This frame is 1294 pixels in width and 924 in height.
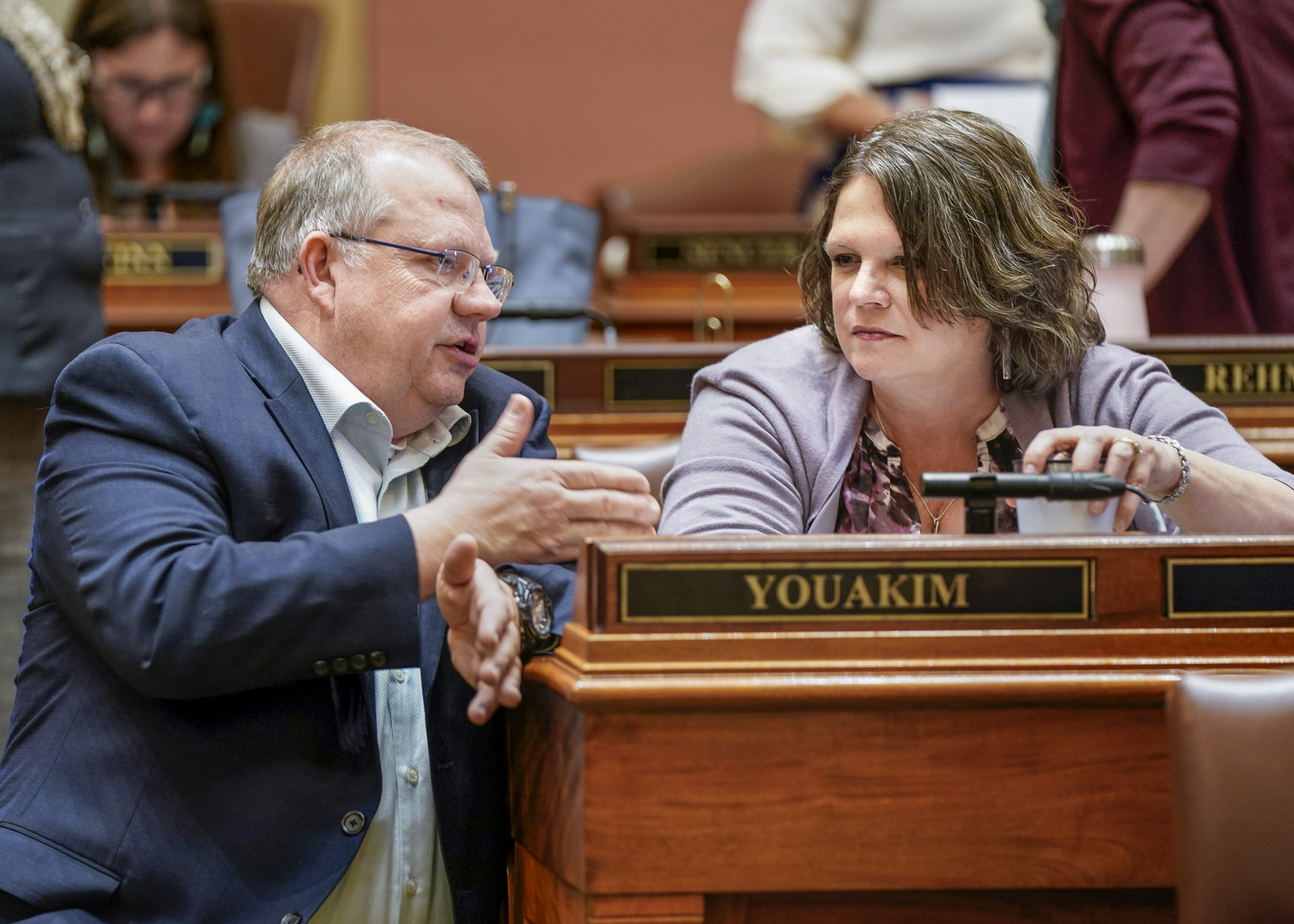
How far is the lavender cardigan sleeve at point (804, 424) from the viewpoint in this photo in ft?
5.43

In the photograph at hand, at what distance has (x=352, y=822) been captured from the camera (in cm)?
137

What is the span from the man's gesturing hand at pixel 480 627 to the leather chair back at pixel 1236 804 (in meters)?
0.55

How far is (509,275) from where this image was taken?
1758mm

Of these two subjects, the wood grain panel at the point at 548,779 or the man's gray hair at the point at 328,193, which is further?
the man's gray hair at the point at 328,193

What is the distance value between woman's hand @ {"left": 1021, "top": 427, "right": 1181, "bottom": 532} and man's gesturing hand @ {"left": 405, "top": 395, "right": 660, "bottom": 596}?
1.35 ft

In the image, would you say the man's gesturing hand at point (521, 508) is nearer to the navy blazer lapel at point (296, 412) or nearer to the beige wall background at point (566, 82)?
the navy blazer lapel at point (296, 412)

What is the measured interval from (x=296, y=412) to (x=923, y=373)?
73 centimetres

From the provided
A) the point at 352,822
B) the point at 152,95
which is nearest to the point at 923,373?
the point at 352,822

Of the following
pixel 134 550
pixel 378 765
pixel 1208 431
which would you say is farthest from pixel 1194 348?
pixel 134 550

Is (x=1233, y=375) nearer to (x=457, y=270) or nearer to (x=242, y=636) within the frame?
(x=457, y=270)

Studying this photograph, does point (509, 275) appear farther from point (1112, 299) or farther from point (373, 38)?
point (373, 38)

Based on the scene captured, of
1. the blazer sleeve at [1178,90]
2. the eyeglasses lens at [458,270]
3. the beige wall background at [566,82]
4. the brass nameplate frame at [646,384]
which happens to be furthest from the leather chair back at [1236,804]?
the beige wall background at [566,82]

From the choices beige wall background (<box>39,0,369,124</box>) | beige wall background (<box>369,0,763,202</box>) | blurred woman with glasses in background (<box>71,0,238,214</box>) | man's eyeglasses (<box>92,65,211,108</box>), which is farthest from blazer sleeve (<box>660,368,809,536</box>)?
beige wall background (<box>39,0,369,124</box>)

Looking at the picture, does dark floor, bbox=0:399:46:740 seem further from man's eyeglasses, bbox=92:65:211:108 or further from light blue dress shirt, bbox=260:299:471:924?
man's eyeglasses, bbox=92:65:211:108
